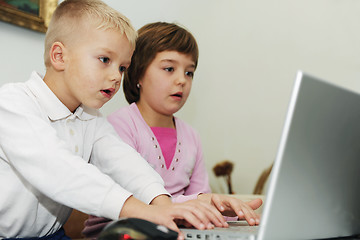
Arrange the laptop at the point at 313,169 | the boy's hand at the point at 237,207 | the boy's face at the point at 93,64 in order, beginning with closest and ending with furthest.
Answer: the laptop at the point at 313,169 → the boy's hand at the point at 237,207 → the boy's face at the point at 93,64

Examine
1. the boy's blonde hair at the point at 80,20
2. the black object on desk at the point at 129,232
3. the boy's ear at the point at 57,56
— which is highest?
the boy's blonde hair at the point at 80,20

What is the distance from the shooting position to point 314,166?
43 cm

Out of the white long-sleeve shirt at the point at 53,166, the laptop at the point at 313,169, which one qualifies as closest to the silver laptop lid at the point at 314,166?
the laptop at the point at 313,169

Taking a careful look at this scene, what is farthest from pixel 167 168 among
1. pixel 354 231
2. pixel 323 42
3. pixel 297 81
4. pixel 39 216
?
pixel 323 42

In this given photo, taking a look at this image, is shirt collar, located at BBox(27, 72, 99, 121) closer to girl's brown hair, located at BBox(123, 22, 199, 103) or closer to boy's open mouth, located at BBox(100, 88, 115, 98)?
boy's open mouth, located at BBox(100, 88, 115, 98)

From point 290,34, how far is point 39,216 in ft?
5.08

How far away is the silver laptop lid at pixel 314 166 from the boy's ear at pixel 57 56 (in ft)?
2.02

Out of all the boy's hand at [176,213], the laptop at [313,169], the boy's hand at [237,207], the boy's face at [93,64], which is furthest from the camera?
the boy's face at [93,64]

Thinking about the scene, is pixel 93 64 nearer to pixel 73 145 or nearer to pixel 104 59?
pixel 104 59

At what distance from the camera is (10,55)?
1126 millimetres

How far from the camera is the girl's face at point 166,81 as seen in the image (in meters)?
1.15

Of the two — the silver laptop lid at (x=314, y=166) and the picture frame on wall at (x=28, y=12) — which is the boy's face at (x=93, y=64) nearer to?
the picture frame on wall at (x=28, y=12)

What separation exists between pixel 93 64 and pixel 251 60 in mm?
1287

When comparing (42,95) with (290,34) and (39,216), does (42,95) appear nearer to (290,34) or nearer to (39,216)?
(39,216)
